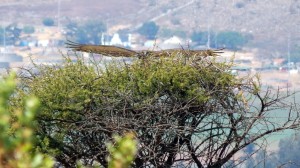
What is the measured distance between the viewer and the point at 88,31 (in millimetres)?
135750

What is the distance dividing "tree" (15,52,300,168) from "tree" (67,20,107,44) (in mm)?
112658

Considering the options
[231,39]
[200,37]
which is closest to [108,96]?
[231,39]

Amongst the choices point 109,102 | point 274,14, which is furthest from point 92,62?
point 274,14

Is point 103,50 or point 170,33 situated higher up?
point 103,50

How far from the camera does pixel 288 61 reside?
119 meters

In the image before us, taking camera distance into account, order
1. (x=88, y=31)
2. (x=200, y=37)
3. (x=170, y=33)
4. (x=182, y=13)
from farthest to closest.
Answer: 1. (x=182, y=13)
2. (x=200, y=37)
3. (x=170, y=33)
4. (x=88, y=31)

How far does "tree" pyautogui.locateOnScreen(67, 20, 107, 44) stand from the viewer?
133 m

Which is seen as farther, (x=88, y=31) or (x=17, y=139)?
(x=88, y=31)

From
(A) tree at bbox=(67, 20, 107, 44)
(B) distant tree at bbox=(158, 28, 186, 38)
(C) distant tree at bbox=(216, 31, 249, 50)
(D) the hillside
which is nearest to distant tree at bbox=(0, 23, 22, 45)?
(D) the hillside

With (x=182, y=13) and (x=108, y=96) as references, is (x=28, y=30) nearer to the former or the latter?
(x=182, y=13)

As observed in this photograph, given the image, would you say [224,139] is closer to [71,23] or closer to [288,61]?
[288,61]

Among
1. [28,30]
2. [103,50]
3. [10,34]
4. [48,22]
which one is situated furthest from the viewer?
[48,22]

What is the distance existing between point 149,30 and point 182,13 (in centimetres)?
1763

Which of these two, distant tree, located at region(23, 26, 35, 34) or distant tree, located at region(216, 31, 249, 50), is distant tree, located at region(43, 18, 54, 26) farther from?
distant tree, located at region(216, 31, 249, 50)
